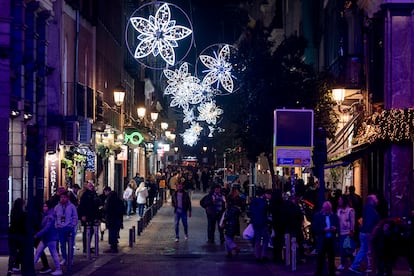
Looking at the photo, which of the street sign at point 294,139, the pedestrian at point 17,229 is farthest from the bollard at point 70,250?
the street sign at point 294,139

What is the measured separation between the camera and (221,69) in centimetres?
3878

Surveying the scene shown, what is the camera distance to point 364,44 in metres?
31.1

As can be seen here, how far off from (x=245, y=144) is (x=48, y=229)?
58.6 ft

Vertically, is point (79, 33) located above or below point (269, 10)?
below

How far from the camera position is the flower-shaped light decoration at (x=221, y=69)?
123ft

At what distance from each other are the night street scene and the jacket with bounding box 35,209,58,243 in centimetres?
3

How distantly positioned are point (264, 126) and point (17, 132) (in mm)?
12235

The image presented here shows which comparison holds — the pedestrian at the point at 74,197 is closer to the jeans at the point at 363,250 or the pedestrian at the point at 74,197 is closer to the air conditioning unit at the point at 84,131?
the air conditioning unit at the point at 84,131

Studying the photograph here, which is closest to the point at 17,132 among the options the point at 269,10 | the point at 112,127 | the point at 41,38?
the point at 41,38

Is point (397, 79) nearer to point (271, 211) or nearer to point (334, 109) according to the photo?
point (271, 211)

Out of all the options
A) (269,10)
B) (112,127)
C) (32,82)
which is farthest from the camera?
(269,10)

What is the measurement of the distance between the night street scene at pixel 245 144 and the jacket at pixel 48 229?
0.03 m

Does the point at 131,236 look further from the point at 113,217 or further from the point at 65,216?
the point at 65,216

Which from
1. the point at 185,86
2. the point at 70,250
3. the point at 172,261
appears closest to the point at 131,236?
the point at 172,261
